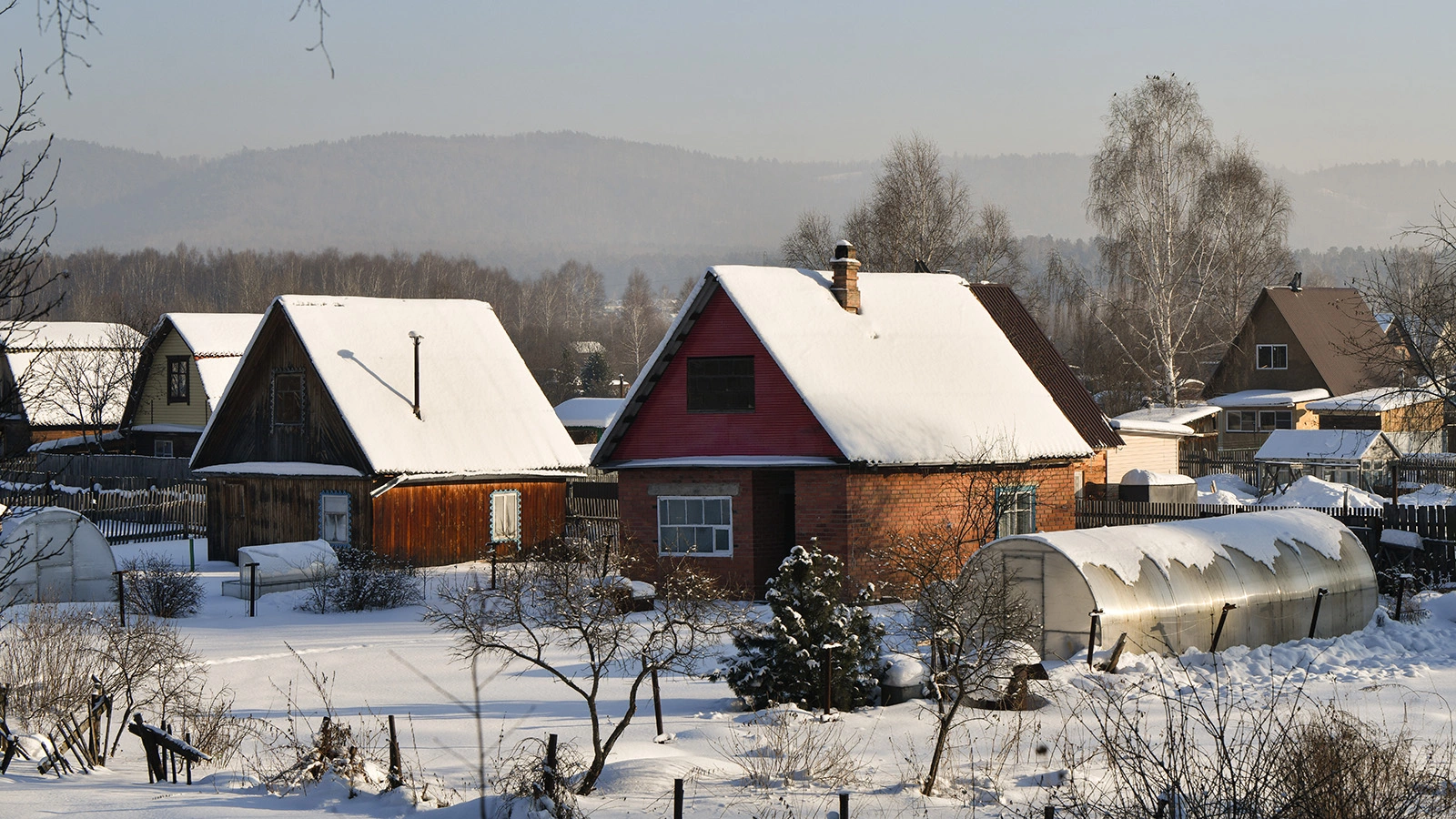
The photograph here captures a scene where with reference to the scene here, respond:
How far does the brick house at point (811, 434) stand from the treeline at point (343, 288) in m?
84.3

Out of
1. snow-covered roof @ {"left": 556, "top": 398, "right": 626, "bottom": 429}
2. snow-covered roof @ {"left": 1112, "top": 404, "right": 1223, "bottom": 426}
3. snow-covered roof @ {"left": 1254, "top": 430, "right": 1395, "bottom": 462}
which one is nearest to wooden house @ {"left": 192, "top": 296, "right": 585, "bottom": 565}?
snow-covered roof @ {"left": 1254, "top": 430, "right": 1395, "bottom": 462}

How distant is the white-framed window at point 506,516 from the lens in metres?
31.5

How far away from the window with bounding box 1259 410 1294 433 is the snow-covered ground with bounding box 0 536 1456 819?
36.9 metres

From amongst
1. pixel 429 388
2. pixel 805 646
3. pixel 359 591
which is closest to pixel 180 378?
pixel 429 388

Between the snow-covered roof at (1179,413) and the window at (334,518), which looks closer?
the window at (334,518)

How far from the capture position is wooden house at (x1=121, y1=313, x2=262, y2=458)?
151ft

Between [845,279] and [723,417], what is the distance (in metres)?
4.33

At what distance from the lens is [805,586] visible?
14742 mm

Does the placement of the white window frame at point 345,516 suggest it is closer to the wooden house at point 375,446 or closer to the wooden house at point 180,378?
the wooden house at point 375,446

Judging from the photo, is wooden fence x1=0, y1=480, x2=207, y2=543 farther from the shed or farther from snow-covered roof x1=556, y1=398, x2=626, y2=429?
snow-covered roof x1=556, y1=398, x2=626, y2=429

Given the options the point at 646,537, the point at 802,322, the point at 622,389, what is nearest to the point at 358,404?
the point at 646,537

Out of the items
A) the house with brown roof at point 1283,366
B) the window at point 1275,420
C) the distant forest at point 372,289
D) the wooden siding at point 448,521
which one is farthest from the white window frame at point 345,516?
the distant forest at point 372,289

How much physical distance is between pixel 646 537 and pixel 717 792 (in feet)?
52.2

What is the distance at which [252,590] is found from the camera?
23828 millimetres
